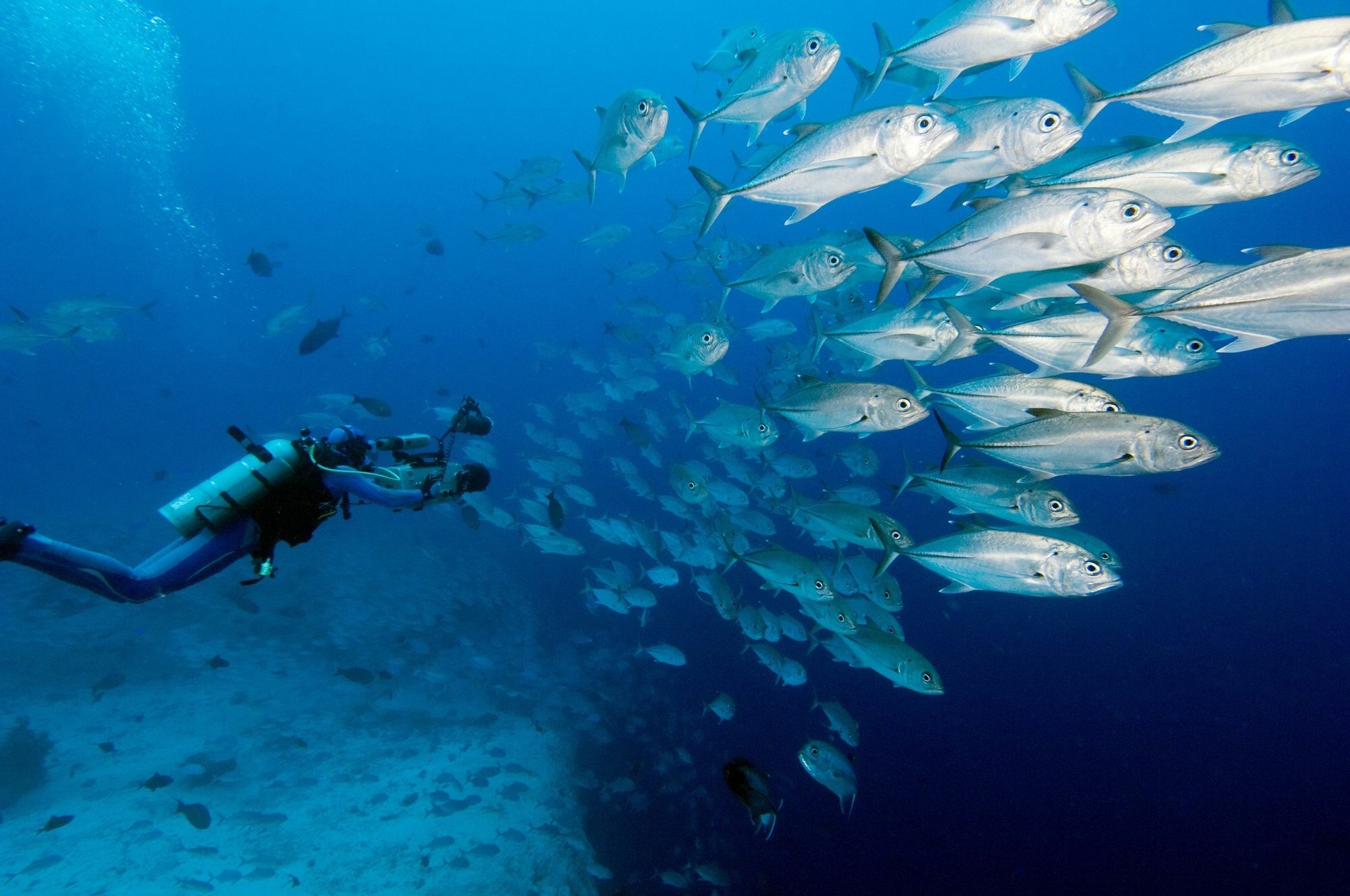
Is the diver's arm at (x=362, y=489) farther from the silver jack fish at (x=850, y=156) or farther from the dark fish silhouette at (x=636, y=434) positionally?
the dark fish silhouette at (x=636, y=434)

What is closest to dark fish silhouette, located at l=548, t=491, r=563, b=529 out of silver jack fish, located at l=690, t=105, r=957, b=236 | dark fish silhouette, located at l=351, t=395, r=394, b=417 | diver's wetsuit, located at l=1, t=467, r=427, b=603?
dark fish silhouette, located at l=351, t=395, r=394, b=417

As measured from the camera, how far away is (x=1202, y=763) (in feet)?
40.3

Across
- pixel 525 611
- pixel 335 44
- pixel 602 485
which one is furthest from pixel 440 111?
pixel 525 611

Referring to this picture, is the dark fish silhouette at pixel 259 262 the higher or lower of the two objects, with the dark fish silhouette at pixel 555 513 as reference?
higher

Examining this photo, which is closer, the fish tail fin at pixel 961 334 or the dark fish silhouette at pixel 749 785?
the fish tail fin at pixel 961 334

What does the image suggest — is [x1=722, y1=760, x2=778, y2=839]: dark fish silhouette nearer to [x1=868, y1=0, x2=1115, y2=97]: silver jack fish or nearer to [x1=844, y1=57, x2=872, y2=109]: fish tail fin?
[x1=868, y1=0, x2=1115, y2=97]: silver jack fish

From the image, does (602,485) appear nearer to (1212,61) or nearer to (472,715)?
(472,715)

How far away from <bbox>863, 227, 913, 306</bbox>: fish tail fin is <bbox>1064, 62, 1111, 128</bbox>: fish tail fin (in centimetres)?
118

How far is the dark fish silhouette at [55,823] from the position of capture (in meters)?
7.29

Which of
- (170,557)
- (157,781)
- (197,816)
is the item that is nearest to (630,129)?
(170,557)

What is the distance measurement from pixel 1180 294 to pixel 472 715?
12342 mm

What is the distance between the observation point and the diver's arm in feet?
13.8

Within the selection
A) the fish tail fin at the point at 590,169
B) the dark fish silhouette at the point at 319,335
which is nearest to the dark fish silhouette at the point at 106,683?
the dark fish silhouette at the point at 319,335

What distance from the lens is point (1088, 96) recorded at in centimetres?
320
